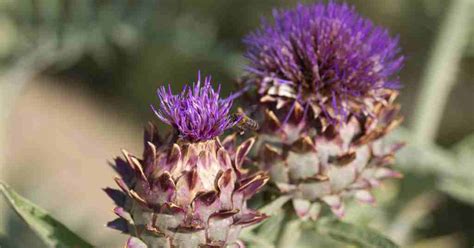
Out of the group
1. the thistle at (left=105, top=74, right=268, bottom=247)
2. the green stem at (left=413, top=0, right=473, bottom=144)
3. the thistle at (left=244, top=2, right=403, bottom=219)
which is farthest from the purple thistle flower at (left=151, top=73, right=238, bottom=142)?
the green stem at (left=413, top=0, right=473, bottom=144)

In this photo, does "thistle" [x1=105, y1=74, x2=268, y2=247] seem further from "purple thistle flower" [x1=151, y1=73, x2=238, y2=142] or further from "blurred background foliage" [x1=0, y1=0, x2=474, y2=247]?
"blurred background foliage" [x1=0, y1=0, x2=474, y2=247]

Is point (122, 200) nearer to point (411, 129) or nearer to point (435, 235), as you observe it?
point (411, 129)

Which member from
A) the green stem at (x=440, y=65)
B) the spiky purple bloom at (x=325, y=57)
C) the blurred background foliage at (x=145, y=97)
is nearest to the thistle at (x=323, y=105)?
the spiky purple bloom at (x=325, y=57)

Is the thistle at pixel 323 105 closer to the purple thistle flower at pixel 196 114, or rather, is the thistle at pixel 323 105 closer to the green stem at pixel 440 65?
the purple thistle flower at pixel 196 114

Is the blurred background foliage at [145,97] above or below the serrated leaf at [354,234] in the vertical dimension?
above

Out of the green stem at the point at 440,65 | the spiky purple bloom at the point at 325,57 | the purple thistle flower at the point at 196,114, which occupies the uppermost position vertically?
the green stem at the point at 440,65

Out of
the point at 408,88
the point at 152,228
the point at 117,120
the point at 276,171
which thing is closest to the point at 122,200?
the point at 152,228

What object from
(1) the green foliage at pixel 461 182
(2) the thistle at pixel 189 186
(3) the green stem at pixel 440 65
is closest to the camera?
(2) the thistle at pixel 189 186

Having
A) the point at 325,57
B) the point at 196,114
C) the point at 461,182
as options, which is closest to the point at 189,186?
the point at 196,114
